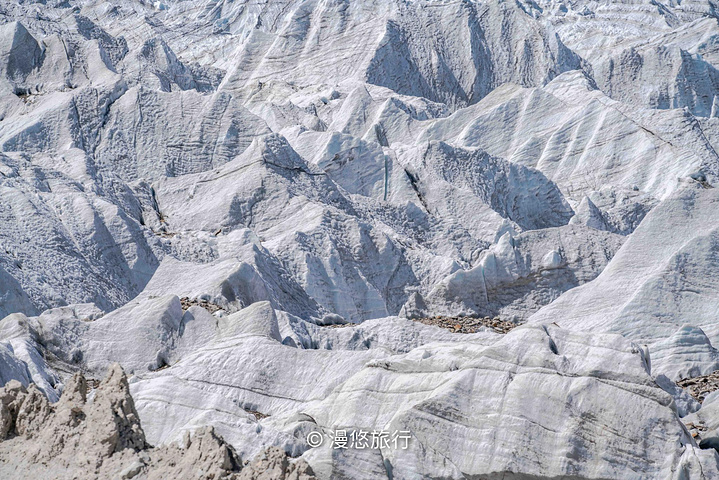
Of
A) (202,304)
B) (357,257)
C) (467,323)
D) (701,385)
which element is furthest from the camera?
(357,257)

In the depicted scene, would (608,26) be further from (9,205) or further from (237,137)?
(9,205)

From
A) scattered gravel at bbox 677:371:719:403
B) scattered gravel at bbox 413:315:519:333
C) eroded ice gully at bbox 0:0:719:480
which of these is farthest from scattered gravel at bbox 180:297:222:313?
scattered gravel at bbox 677:371:719:403

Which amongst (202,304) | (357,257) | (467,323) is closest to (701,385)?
(467,323)

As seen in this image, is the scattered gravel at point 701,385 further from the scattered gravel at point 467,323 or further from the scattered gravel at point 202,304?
the scattered gravel at point 202,304

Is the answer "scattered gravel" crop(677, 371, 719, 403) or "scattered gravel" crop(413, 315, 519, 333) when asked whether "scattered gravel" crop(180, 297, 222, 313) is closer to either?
"scattered gravel" crop(413, 315, 519, 333)

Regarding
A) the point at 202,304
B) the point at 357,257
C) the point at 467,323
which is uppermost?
the point at 202,304

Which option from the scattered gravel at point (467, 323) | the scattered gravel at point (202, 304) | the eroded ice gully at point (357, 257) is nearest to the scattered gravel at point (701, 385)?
the eroded ice gully at point (357, 257)

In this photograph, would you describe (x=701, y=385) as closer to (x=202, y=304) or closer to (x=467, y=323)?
(x=467, y=323)

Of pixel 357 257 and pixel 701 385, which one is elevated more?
pixel 701 385

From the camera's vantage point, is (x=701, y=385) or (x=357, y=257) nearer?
(x=701, y=385)
